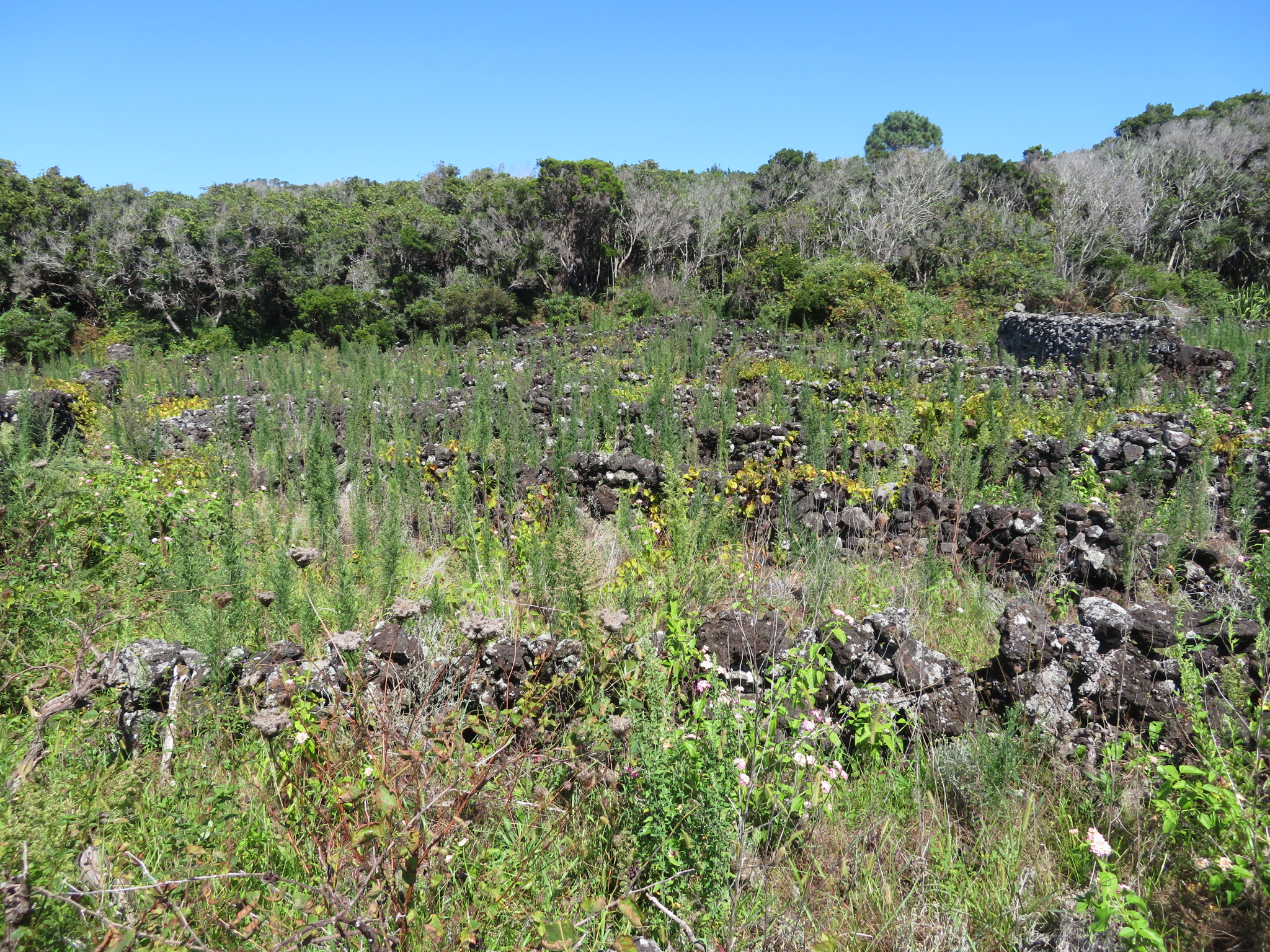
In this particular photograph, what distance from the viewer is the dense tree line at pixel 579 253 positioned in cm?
1928

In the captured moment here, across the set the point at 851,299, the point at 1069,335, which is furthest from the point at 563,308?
the point at 1069,335

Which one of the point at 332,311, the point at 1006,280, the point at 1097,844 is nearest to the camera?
the point at 1097,844

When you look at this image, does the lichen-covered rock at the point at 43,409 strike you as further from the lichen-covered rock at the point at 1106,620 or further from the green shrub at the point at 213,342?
the green shrub at the point at 213,342

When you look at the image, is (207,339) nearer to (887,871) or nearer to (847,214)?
(847,214)

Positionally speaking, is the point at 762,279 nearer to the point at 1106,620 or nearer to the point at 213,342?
the point at 213,342

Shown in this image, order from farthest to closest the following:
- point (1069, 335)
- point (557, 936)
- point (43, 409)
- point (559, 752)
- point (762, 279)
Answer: point (762, 279), point (1069, 335), point (43, 409), point (559, 752), point (557, 936)

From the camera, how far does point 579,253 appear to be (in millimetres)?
24750

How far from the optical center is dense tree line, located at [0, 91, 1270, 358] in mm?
19281

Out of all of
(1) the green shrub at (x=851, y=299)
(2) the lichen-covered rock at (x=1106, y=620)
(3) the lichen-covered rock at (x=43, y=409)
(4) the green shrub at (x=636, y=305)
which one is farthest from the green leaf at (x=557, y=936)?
(4) the green shrub at (x=636, y=305)

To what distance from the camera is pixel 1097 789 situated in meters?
2.55

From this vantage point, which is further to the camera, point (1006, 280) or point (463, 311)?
point (463, 311)

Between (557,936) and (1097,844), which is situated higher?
(557,936)

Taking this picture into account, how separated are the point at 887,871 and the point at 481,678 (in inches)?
69.1

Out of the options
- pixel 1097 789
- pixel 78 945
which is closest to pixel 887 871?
pixel 1097 789
